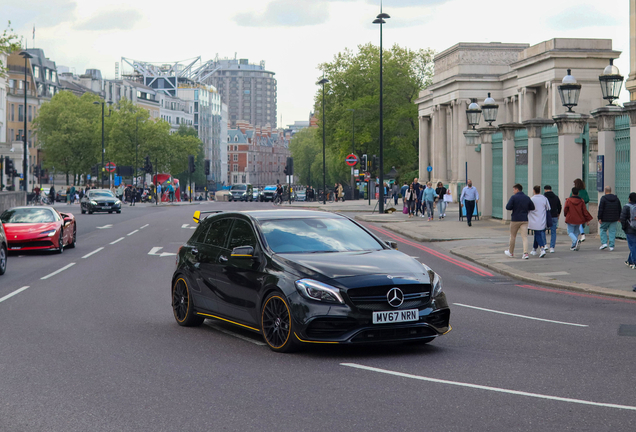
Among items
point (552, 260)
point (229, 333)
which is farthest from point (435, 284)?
point (552, 260)

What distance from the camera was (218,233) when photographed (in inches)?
407

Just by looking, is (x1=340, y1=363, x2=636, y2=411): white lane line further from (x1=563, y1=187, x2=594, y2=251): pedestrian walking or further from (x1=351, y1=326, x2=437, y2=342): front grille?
(x1=563, y1=187, x2=594, y2=251): pedestrian walking

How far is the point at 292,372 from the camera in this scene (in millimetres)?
7766

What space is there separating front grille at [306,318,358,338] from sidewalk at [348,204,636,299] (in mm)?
7432

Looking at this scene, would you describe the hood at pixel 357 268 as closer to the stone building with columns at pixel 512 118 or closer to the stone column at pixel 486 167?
the stone building with columns at pixel 512 118

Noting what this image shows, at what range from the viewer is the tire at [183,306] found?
10492 mm

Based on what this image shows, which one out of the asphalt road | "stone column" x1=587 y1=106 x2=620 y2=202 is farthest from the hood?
"stone column" x1=587 y1=106 x2=620 y2=202

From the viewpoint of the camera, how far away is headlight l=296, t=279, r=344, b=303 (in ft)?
26.8

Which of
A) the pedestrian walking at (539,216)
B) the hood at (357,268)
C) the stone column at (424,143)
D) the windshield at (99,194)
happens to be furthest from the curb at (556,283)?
the stone column at (424,143)

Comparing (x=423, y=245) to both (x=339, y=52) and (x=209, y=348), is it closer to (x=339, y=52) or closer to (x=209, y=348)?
(x=209, y=348)

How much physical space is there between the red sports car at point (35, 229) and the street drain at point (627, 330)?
16.6m

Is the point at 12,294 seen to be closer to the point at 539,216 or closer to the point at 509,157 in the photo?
the point at 539,216

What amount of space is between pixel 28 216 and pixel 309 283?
58.1 feet

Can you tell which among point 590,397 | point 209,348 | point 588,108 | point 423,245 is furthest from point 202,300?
point 588,108
